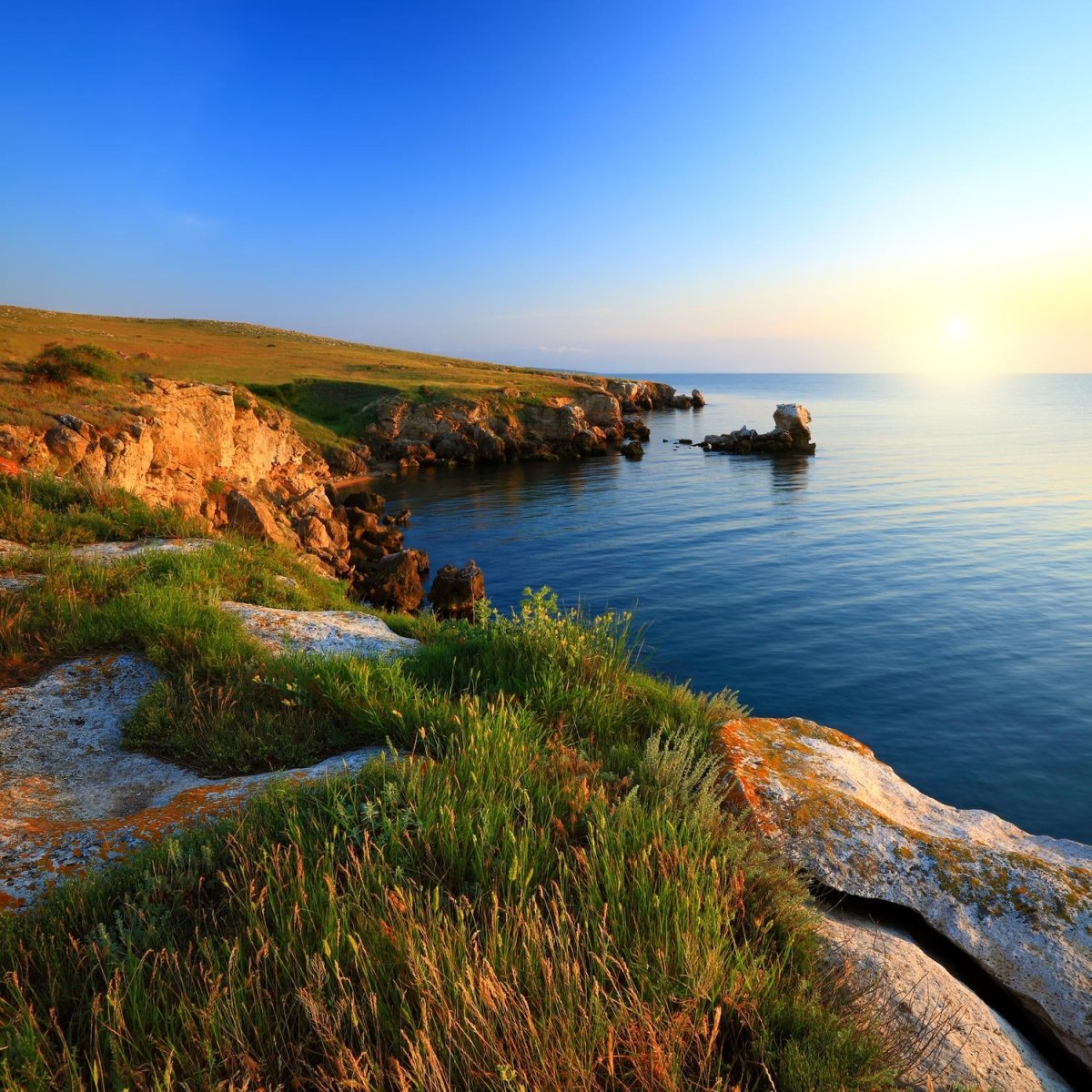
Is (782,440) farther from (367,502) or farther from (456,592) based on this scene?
(456,592)

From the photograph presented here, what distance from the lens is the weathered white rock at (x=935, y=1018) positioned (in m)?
2.84

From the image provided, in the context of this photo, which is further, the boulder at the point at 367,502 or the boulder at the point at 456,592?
the boulder at the point at 367,502

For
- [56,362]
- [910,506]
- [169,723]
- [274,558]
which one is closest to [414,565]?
[274,558]

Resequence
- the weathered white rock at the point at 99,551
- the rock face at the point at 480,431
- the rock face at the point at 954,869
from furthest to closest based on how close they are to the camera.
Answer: the rock face at the point at 480,431 < the weathered white rock at the point at 99,551 < the rock face at the point at 954,869

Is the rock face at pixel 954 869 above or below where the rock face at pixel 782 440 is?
below

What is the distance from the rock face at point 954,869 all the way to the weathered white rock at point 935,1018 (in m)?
0.43

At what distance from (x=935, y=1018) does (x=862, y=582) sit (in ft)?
76.4

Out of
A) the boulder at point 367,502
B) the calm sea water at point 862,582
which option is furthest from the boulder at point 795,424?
the boulder at point 367,502

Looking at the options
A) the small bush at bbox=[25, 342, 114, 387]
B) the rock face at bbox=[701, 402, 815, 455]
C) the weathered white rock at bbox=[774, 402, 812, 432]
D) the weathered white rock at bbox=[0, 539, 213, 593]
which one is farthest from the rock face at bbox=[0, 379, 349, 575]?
the weathered white rock at bbox=[774, 402, 812, 432]

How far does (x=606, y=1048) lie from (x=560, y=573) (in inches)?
967

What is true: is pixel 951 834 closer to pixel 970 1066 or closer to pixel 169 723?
pixel 970 1066

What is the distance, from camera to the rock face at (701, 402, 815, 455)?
2461 inches

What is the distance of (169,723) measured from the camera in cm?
494

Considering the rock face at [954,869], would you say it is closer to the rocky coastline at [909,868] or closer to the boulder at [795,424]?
the rocky coastline at [909,868]
